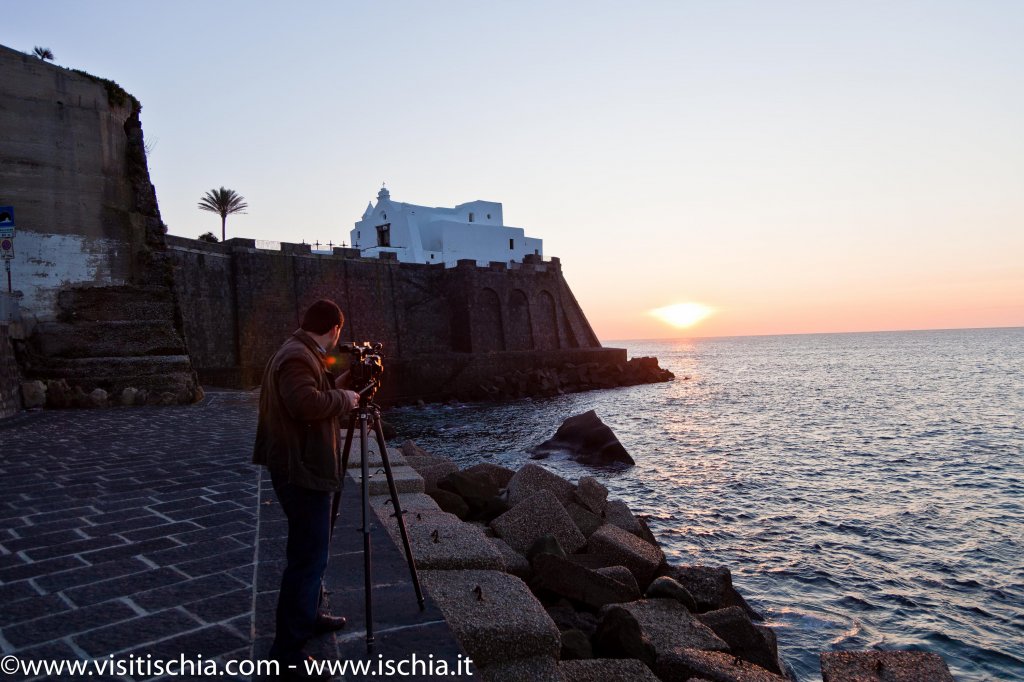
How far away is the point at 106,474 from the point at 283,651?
16.9ft

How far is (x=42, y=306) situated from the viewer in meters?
14.6

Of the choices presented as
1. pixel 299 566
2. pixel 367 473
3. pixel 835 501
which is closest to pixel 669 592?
pixel 367 473

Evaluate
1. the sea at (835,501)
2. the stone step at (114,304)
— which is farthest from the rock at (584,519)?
the stone step at (114,304)

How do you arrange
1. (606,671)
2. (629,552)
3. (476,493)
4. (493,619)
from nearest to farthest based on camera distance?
1. (493,619)
2. (606,671)
3. (629,552)
4. (476,493)

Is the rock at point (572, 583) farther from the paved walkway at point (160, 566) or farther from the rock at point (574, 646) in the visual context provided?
the paved walkway at point (160, 566)

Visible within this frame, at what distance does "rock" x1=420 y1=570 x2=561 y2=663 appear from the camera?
3551 millimetres

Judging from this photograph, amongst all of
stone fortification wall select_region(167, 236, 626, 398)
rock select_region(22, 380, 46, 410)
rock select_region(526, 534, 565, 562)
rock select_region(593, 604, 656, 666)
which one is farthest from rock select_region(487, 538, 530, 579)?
stone fortification wall select_region(167, 236, 626, 398)

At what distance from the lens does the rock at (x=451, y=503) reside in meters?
8.61

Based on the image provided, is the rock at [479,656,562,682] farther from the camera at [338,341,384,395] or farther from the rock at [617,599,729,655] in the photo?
the rock at [617,599,729,655]

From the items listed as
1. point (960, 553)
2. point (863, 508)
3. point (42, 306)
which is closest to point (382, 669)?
→ point (960, 553)

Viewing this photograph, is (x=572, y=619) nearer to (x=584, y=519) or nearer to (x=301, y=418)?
(x=584, y=519)

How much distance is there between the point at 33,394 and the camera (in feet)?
41.5

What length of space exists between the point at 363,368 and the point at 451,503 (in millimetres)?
5805

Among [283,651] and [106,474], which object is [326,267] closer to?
[106,474]
